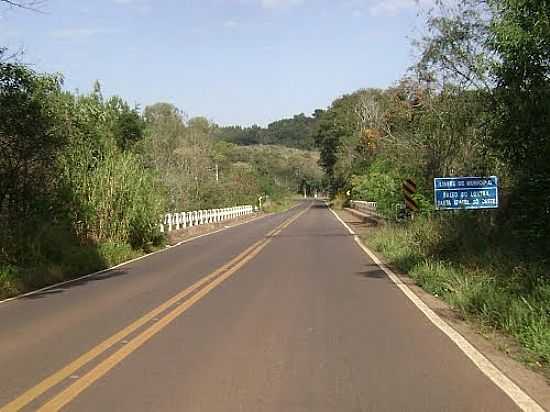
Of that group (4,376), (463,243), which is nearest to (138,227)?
(463,243)

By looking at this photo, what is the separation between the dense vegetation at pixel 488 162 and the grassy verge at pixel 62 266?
8332 mm

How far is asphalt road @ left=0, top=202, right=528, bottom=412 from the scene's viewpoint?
21.1ft

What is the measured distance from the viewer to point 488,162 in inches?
801

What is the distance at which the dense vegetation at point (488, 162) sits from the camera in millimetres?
11227

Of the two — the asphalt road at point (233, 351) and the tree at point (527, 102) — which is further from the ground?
the tree at point (527, 102)

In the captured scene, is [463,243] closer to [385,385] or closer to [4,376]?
[385,385]

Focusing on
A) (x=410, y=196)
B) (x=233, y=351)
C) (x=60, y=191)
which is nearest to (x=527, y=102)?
(x=233, y=351)

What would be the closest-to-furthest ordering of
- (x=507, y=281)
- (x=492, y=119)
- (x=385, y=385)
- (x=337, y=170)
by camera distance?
(x=385, y=385) < (x=507, y=281) < (x=492, y=119) < (x=337, y=170)

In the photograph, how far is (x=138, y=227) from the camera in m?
25.9

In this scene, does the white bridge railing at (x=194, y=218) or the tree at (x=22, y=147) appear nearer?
the tree at (x=22, y=147)

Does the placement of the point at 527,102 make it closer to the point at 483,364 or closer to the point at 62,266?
the point at 483,364

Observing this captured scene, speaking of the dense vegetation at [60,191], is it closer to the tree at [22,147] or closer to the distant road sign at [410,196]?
the tree at [22,147]

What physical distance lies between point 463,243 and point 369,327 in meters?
8.21

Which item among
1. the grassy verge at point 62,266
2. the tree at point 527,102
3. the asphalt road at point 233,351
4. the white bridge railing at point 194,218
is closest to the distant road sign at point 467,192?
the tree at point 527,102
